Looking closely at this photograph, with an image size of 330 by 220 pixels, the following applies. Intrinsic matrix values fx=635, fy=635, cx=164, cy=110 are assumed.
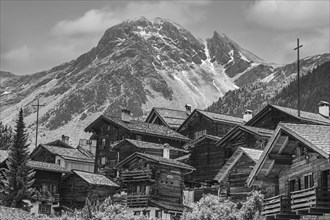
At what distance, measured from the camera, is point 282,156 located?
35344 mm

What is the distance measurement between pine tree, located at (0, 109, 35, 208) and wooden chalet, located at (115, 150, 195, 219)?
10.4 meters

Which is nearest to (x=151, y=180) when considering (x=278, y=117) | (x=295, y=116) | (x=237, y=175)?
(x=237, y=175)

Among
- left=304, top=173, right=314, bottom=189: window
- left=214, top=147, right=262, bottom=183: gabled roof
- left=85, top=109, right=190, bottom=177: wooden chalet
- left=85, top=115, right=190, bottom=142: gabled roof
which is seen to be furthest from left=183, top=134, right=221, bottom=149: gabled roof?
left=304, top=173, right=314, bottom=189: window

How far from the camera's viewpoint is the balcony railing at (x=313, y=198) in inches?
1144

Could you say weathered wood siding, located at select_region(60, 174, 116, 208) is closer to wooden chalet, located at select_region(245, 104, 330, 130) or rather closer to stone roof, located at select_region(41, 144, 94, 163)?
stone roof, located at select_region(41, 144, 94, 163)

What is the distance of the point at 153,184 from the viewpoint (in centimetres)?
6450

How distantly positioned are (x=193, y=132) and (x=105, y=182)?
18662 mm

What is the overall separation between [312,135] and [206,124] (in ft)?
173

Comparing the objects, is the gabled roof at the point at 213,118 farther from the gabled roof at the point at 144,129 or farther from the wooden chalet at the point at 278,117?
the wooden chalet at the point at 278,117

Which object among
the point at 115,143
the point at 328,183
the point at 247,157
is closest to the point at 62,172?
the point at 115,143

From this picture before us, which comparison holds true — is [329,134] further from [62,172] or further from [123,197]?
[62,172]

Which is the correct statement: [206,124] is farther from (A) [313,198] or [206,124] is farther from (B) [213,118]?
(A) [313,198]

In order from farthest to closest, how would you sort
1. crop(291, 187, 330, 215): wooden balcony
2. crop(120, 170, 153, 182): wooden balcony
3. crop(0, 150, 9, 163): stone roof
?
1. crop(0, 150, 9, 163): stone roof
2. crop(120, 170, 153, 182): wooden balcony
3. crop(291, 187, 330, 215): wooden balcony

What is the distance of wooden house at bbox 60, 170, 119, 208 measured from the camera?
228ft
